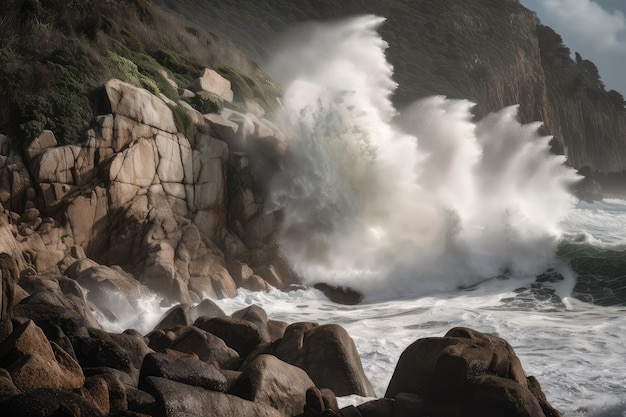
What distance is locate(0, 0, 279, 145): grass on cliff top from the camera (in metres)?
17.4

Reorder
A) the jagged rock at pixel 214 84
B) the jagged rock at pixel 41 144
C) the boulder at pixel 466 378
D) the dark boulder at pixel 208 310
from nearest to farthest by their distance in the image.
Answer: the boulder at pixel 466 378, the dark boulder at pixel 208 310, the jagged rock at pixel 41 144, the jagged rock at pixel 214 84

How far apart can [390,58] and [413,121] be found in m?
15.8

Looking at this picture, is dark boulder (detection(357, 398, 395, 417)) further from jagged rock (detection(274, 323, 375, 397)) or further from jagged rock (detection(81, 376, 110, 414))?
jagged rock (detection(81, 376, 110, 414))

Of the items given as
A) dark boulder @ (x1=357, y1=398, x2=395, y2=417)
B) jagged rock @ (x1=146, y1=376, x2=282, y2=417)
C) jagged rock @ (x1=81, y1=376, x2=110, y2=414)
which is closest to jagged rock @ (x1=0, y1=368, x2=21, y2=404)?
jagged rock @ (x1=81, y1=376, x2=110, y2=414)

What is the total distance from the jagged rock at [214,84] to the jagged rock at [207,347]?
44.7ft

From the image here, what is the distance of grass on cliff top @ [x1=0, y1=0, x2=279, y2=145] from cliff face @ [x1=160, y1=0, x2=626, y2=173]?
15.5 m

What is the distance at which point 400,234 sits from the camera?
78.7ft

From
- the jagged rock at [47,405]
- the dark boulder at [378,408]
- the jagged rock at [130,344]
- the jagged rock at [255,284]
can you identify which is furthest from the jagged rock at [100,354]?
the jagged rock at [255,284]

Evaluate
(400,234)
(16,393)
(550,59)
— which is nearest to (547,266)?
(400,234)

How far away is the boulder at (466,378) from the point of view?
9.17m

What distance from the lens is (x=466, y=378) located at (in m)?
9.56

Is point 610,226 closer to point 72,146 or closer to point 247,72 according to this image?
point 247,72

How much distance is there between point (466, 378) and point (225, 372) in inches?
134

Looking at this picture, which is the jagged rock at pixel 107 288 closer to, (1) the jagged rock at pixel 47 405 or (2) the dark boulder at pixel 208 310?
(2) the dark boulder at pixel 208 310
